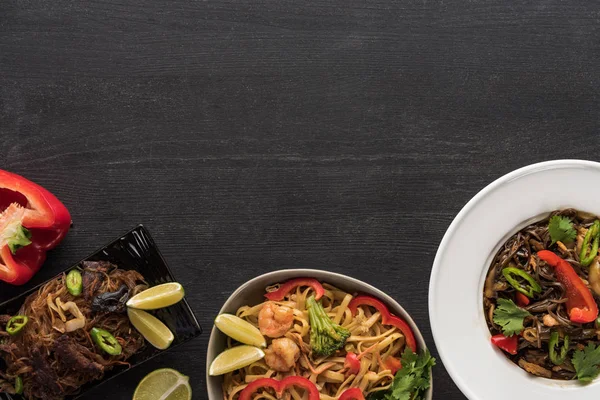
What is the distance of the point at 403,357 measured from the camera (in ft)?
7.86

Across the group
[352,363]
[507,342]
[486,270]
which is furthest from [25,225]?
[507,342]

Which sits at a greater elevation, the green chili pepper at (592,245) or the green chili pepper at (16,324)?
the green chili pepper at (592,245)

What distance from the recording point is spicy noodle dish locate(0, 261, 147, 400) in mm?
2428

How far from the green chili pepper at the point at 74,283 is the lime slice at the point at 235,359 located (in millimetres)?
563

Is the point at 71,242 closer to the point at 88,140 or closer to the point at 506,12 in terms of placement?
the point at 88,140

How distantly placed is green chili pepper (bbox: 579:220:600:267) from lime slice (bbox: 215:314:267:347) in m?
1.16

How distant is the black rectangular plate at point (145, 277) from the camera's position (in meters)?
2.48

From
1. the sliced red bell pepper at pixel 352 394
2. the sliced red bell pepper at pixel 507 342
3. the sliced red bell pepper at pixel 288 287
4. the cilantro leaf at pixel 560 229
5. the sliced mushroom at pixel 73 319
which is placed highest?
the cilantro leaf at pixel 560 229

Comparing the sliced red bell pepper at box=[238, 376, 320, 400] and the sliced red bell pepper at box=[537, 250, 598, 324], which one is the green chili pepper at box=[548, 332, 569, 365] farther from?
the sliced red bell pepper at box=[238, 376, 320, 400]

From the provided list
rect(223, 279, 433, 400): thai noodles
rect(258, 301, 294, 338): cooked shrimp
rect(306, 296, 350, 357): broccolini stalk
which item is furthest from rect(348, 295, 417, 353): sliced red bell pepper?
rect(258, 301, 294, 338): cooked shrimp

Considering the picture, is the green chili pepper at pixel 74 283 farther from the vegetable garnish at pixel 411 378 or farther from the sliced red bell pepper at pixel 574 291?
the sliced red bell pepper at pixel 574 291

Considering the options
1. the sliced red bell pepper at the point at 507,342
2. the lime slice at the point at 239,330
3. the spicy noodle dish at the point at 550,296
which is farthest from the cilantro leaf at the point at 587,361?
the lime slice at the point at 239,330

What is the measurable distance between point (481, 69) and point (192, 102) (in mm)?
1184

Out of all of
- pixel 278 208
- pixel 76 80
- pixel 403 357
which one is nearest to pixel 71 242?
pixel 76 80
